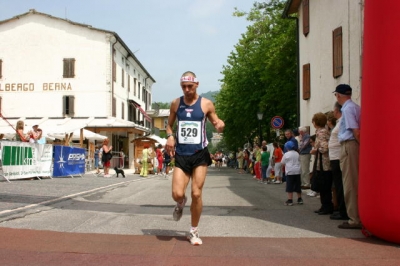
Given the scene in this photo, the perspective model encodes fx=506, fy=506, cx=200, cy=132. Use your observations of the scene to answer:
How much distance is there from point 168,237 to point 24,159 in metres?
11.5

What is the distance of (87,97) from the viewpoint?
42.0 metres

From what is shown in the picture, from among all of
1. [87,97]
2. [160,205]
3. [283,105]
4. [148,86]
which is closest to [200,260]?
[160,205]

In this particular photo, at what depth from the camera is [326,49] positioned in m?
19.5

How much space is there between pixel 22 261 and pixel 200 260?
170 cm

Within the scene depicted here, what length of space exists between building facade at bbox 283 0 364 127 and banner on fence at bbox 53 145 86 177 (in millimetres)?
10339

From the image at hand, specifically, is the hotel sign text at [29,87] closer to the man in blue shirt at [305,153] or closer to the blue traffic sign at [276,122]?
the blue traffic sign at [276,122]

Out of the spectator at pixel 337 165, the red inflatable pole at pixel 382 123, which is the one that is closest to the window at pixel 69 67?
the spectator at pixel 337 165

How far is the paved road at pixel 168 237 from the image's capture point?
16.4 feet

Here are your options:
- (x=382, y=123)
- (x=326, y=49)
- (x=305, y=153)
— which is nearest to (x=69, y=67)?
(x=326, y=49)

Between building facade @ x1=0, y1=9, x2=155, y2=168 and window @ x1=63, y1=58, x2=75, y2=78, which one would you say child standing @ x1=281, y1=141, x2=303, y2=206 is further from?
window @ x1=63, y1=58, x2=75, y2=78

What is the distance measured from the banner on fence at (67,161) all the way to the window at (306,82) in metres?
10.4

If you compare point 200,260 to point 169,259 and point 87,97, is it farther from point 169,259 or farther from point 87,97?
point 87,97

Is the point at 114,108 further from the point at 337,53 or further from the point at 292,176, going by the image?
the point at 292,176

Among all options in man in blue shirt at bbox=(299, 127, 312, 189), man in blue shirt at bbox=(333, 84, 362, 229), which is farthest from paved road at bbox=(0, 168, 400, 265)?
man in blue shirt at bbox=(299, 127, 312, 189)
